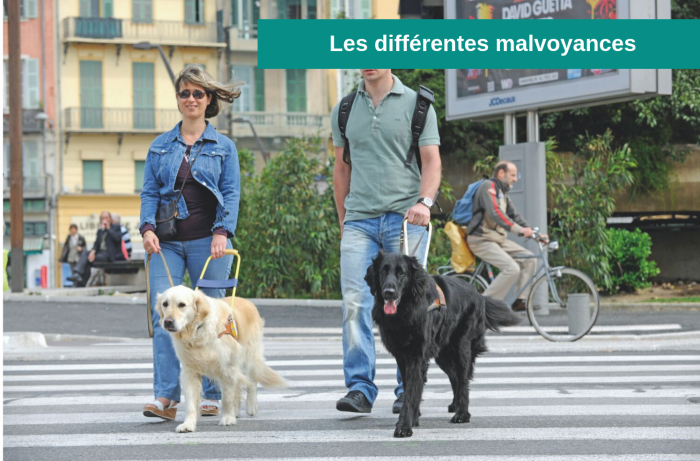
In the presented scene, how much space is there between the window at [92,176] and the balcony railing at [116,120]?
163 centimetres

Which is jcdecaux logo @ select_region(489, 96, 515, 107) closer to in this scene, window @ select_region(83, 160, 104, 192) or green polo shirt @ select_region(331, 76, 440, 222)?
green polo shirt @ select_region(331, 76, 440, 222)

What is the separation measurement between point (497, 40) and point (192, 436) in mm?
7264

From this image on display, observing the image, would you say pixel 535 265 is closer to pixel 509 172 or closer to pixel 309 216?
pixel 509 172

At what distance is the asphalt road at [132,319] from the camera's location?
13.9 meters

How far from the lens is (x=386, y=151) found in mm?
6348

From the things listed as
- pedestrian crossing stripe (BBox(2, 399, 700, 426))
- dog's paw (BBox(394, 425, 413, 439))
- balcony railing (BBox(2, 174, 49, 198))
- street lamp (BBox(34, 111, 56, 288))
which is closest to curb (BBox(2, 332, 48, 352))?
pedestrian crossing stripe (BBox(2, 399, 700, 426))

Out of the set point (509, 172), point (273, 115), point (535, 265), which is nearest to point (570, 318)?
point (535, 265)

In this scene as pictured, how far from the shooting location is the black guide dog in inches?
220

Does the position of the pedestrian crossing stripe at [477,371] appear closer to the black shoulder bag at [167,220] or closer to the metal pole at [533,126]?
the black shoulder bag at [167,220]

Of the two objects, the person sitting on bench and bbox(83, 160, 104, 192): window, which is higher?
bbox(83, 160, 104, 192): window

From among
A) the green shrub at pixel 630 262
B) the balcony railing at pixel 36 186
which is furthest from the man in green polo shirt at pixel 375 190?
the balcony railing at pixel 36 186

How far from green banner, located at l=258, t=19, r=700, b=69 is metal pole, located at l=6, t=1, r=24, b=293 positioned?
13.4 meters

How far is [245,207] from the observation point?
18.9 meters

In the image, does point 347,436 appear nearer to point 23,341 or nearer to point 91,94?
point 23,341
